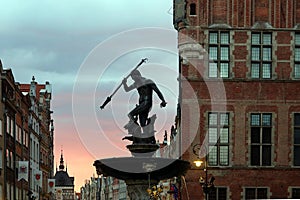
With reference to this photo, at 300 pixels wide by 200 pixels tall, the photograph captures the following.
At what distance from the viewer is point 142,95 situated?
18484 mm

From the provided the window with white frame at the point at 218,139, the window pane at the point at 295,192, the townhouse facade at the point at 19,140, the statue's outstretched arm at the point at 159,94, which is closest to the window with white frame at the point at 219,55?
the window with white frame at the point at 218,139

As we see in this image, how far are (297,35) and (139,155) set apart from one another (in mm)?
28597

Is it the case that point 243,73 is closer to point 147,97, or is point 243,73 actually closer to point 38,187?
point 147,97

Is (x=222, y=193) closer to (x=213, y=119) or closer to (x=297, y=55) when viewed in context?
(x=213, y=119)

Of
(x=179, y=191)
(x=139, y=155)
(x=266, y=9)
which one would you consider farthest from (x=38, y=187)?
(x=139, y=155)

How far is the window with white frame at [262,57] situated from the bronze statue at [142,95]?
27.2m

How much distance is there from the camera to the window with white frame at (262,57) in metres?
45.1

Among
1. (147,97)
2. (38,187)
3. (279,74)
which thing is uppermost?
(279,74)

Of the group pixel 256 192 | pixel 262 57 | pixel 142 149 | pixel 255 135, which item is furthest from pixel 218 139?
pixel 142 149

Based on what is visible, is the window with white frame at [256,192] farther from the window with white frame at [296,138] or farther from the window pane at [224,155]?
the window with white frame at [296,138]

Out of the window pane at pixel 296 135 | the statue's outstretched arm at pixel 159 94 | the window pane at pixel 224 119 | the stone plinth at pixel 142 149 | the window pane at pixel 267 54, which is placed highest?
the window pane at pixel 267 54

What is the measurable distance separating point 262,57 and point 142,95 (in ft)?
90.0

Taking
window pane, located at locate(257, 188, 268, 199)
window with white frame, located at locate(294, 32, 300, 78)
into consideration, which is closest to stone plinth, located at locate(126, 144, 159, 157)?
window pane, located at locate(257, 188, 268, 199)

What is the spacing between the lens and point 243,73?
147ft
